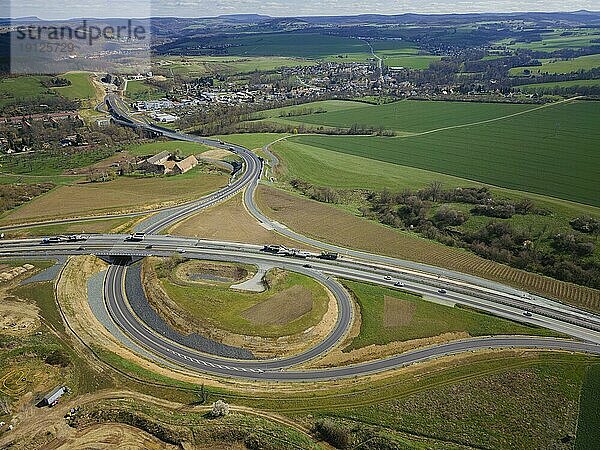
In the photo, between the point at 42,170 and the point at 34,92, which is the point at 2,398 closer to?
the point at 42,170

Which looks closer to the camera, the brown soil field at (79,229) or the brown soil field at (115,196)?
the brown soil field at (79,229)

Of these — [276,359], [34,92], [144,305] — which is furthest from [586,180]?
[34,92]

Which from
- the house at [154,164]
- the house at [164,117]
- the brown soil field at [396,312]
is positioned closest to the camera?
the brown soil field at [396,312]

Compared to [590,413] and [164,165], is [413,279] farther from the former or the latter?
[164,165]

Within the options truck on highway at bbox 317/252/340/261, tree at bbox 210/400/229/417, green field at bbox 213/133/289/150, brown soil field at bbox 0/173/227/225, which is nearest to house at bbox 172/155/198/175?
brown soil field at bbox 0/173/227/225

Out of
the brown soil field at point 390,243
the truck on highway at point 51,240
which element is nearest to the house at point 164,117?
the brown soil field at point 390,243

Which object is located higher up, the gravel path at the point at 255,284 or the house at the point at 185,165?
the house at the point at 185,165

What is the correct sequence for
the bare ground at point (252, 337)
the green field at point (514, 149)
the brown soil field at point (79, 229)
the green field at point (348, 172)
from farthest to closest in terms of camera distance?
the green field at point (348, 172) < the green field at point (514, 149) < the brown soil field at point (79, 229) < the bare ground at point (252, 337)

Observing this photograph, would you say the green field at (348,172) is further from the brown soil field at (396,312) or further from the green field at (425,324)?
the green field at (425,324)

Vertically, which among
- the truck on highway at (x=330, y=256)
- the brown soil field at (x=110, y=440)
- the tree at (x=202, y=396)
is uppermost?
the truck on highway at (x=330, y=256)
